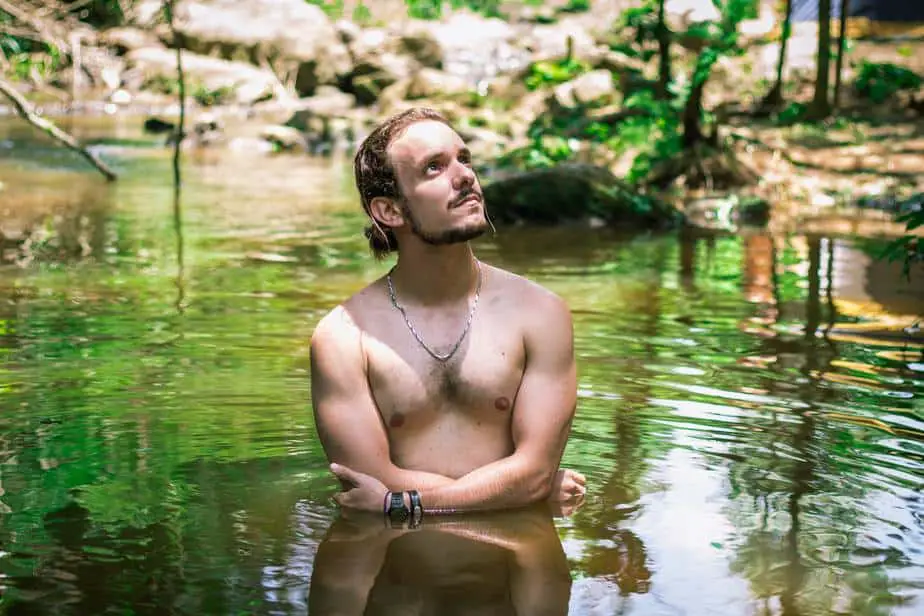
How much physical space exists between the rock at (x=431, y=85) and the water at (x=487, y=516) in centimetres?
1954

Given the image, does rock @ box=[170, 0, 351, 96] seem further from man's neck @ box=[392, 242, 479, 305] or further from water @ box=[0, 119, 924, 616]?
man's neck @ box=[392, 242, 479, 305]

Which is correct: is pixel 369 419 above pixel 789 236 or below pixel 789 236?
above

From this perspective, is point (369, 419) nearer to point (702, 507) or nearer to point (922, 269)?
point (702, 507)


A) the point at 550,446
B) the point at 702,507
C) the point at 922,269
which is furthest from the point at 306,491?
the point at 922,269

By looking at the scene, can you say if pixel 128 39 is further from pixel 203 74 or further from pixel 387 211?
pixel 387 211

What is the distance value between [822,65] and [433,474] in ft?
55.0

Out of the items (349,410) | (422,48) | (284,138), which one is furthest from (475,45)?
(349,410)

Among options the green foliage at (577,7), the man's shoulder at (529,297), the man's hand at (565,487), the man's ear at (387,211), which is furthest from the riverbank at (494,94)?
the man's ear at (387,211)

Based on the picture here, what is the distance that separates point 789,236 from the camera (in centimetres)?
1385

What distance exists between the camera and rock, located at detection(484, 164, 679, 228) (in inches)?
586

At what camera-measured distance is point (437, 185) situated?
4395mm

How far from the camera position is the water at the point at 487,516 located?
396cm

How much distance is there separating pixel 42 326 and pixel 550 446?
4.60 m

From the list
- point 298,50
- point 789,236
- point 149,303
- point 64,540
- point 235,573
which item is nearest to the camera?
point 235,573
